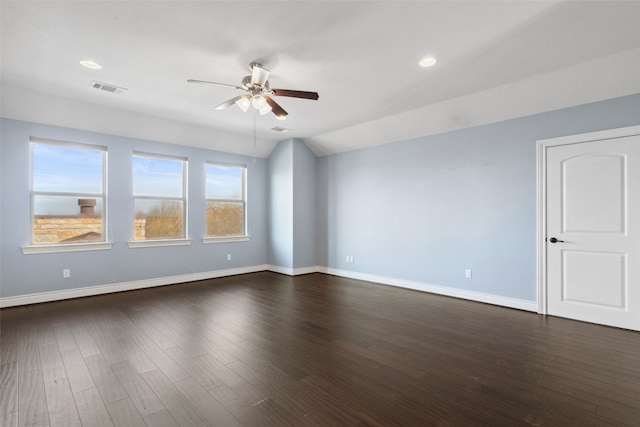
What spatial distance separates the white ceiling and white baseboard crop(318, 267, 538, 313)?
250 cm

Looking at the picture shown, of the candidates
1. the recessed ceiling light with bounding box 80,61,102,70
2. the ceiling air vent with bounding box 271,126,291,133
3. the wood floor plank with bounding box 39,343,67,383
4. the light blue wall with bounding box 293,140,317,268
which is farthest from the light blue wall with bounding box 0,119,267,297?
the wood floor plank with bounding box 39,343,67,383

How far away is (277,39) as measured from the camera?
2734mm

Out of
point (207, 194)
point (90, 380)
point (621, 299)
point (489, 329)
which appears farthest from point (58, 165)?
point (621, 299)

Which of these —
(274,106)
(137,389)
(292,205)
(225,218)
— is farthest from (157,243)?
(137,389)

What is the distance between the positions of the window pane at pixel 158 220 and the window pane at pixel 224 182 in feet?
2.35

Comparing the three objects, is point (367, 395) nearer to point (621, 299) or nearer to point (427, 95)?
point (621, 299)

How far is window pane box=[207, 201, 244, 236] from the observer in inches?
243

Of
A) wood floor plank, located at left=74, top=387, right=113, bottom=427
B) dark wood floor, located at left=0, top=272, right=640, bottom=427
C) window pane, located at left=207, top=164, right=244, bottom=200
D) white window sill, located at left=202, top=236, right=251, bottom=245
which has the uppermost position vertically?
window pane, located at left=207, top=164, right=244, bottom=200

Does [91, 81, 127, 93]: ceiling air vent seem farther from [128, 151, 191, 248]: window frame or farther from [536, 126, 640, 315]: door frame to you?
[536, 126, 640, 315]: door frame

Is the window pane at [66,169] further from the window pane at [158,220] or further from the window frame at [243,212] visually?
the window frame at [243,212]

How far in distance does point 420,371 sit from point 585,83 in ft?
11.8

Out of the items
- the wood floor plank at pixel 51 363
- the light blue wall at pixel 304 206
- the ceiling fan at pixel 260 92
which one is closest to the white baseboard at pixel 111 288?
the light blue wall at pixel 304 206

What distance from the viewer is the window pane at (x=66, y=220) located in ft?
14.3

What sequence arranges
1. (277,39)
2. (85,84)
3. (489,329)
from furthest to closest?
1. (85,84)
2. (489,329)
3. (277,39)
